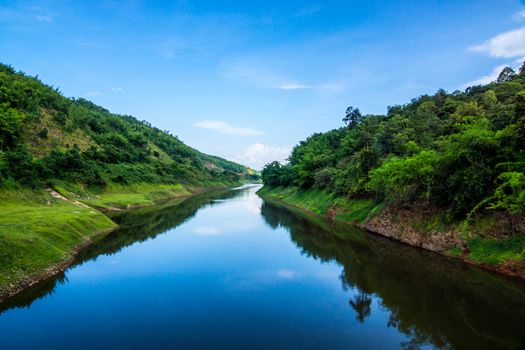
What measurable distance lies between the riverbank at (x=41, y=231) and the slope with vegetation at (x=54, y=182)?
75mm

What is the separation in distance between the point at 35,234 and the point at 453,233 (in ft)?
121

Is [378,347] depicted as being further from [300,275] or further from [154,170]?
[154,170]

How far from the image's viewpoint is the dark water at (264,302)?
15.2m

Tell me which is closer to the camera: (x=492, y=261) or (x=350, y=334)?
(x=350, y=334)

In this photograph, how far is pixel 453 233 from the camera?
30109 millimetres

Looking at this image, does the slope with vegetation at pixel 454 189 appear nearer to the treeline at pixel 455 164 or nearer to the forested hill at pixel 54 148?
the treeline at pixel 455 164

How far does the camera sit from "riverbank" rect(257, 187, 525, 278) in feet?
81.5

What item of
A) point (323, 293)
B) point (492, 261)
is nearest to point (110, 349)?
point (323, 293)

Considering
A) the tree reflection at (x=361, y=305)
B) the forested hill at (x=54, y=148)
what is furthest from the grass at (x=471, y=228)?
the forested hill at (x=54, y=148)

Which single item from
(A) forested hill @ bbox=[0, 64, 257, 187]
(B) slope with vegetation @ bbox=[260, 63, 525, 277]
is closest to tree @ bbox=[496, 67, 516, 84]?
(B) slope with vegetation @ bbox=[260, 63, 525, 277]

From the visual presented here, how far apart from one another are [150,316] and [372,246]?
25516 mm

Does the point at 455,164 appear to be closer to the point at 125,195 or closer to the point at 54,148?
the point at 125,195

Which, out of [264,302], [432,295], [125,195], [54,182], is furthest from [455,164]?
[125,195]

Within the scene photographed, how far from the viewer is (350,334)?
15969 millimetres
